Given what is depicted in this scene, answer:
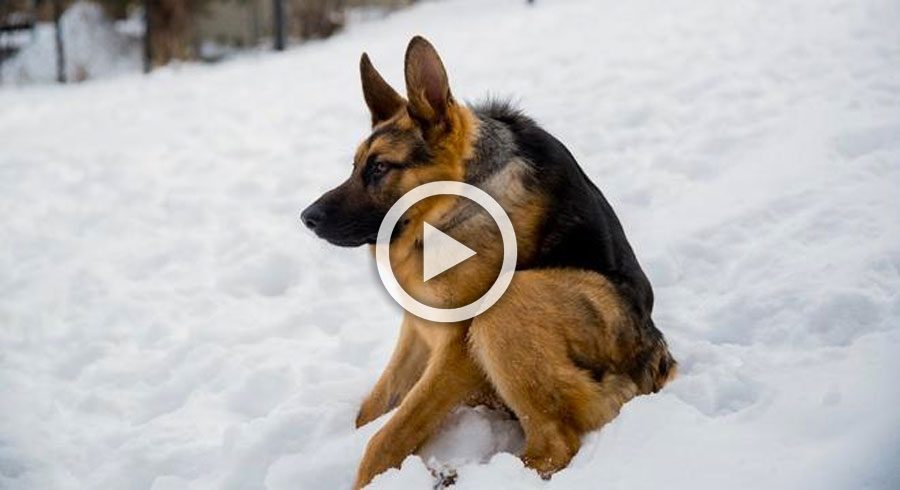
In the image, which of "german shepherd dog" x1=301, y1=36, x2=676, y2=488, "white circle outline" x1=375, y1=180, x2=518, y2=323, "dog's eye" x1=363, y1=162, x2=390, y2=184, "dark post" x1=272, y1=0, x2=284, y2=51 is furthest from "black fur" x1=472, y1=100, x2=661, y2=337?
"dark post" x1=272, y1=0, x2=284, y2=51

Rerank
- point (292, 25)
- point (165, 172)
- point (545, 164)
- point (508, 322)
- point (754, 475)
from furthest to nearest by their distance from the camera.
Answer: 1. point (292, 25)
2. point (165, 172)
3. point (545, 164)
4. point (508, 322)
5. point (754, 475)

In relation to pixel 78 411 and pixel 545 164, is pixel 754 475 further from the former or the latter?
pixel 78 411

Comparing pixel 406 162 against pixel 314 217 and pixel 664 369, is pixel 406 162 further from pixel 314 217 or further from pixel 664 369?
pixel 664 369

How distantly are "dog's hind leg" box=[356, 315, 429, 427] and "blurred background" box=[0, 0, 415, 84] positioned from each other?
11290 millimetres

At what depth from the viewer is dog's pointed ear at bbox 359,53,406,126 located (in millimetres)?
→ 3500

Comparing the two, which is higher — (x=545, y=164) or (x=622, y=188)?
(x=545, y=164)

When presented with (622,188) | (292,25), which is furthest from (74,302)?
(292,25)

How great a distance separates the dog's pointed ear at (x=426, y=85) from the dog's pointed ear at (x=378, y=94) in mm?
337

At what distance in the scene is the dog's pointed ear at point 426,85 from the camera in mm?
3082

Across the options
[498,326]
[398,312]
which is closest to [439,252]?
[498,326]

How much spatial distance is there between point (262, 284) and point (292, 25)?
13.1 metres

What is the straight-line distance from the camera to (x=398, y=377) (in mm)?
3502

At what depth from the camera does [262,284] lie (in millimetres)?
5148

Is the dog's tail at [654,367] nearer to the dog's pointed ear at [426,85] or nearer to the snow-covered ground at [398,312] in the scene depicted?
the snow-covered ground at [398,312]
